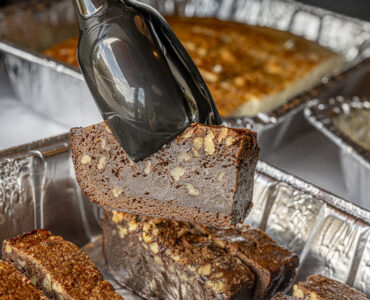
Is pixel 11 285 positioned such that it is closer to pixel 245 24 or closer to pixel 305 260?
pixel 305 260

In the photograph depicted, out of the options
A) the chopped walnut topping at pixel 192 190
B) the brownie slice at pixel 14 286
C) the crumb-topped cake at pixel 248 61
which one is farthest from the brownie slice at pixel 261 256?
the crumb-topped cake at pixel 248 61

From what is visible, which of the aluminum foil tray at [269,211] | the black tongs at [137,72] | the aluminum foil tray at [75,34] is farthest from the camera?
the aluminum foil tray at [75,34]

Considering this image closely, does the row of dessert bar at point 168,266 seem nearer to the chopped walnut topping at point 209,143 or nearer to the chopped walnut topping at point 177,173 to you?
the chopped walnut topping at point 177,173

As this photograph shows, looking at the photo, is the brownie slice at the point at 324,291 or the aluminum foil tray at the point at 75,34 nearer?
the brownie slice at the point at 324,291

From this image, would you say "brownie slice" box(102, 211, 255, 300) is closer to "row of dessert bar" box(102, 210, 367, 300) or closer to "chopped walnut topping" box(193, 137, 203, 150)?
"row of dessert bar" box(102, 210, 367, 300)

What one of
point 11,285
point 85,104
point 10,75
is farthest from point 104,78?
point 10,75

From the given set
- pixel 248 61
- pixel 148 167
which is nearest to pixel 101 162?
pixel 148 167

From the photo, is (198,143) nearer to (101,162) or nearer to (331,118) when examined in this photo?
(101,162)
